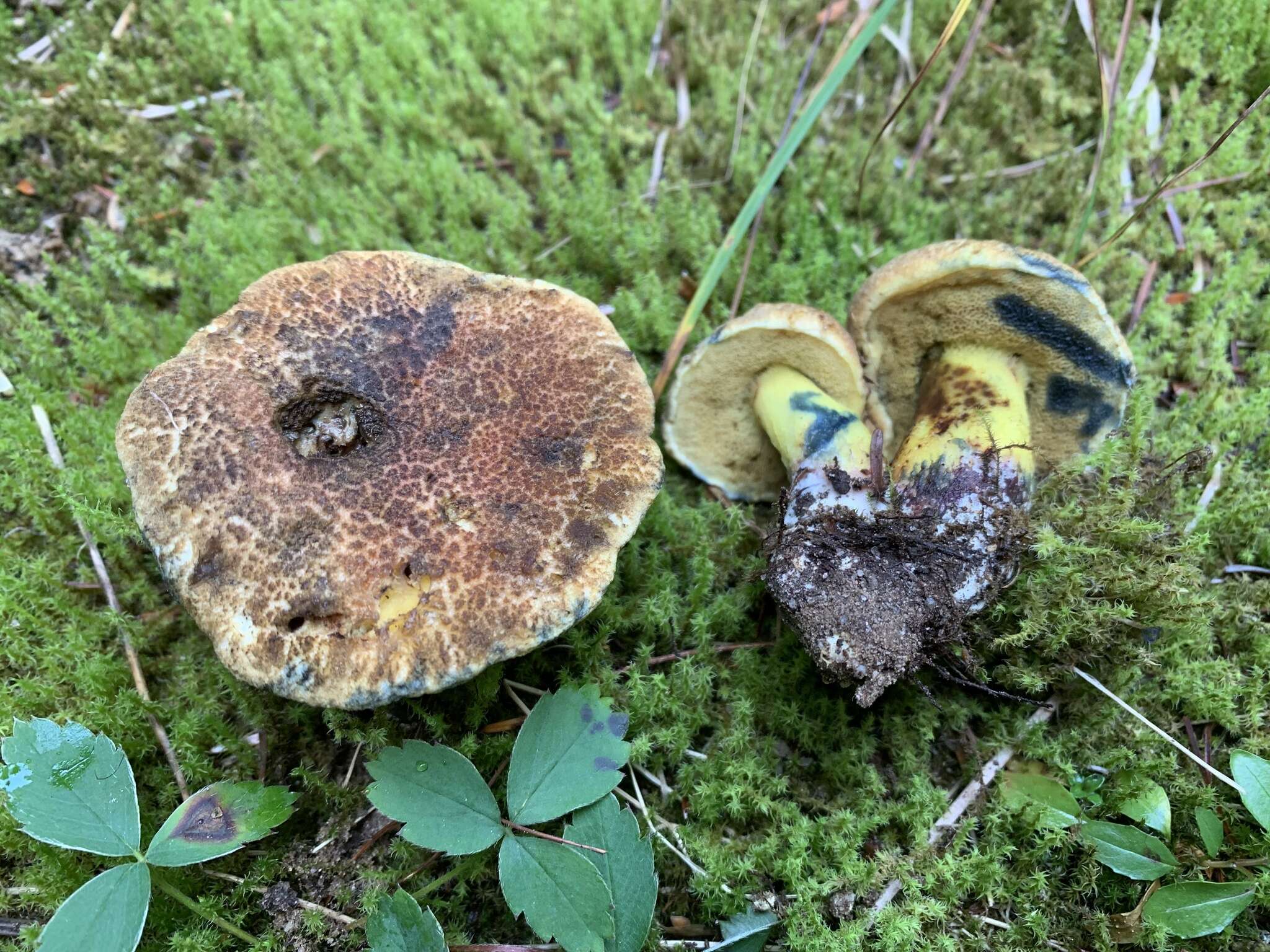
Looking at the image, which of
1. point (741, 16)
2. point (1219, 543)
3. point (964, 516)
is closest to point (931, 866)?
point (964, 516)

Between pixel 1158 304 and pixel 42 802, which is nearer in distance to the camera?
pixel 42 802

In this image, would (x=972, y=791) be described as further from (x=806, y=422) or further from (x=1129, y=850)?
(x=806, y=422)

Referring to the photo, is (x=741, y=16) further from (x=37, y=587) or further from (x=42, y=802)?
(x=42, y=802)

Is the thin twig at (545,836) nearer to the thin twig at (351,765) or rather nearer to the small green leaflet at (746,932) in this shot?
the small green leaflet at (746,932)

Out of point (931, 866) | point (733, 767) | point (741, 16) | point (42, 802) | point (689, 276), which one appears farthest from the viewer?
point (741, 16)

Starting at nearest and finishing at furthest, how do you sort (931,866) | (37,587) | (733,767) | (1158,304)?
1. (931,866)
2. (733,767)
3. (37,587)
4. (1158,304)

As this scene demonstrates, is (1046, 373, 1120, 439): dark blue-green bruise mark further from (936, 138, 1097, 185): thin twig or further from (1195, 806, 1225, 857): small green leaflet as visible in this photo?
(936, 138, 1097, 185): thin twig

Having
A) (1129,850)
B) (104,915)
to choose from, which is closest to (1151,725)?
(1129,850)

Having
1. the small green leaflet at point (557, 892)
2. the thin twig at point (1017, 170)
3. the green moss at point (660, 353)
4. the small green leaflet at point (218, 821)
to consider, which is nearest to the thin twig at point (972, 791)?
the green moss at point (660, 353)
